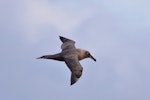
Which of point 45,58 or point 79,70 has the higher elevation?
point 45,58

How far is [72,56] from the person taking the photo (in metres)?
54.9

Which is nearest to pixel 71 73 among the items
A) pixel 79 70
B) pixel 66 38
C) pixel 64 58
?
pixel 79 70

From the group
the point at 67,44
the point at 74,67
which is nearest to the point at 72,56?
the point at 74,67

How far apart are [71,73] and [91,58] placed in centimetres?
1030

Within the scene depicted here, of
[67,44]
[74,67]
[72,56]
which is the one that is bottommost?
[74,67]

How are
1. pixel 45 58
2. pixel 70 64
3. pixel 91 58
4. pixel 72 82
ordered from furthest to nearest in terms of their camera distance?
1. pixel 91 58
2. pixel 45 58
3. pixel 70 64
4. pixel 72 82

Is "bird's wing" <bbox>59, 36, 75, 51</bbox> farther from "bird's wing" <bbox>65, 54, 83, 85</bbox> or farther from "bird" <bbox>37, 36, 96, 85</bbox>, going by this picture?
"bird's wing" <bbox>65, 54, 83, 85</bbox>

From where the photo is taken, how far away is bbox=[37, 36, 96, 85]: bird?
5044cm

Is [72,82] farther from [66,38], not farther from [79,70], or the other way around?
[66,38]

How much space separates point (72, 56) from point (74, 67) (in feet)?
11.2

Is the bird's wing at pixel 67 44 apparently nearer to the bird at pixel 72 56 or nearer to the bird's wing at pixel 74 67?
the bird at pixel 72 56

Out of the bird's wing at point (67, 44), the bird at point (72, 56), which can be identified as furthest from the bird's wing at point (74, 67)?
the bird's wing at point (67, 44)

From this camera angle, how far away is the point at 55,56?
183 feet

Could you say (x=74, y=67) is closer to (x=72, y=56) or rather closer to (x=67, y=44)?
(x=72, y=56)
